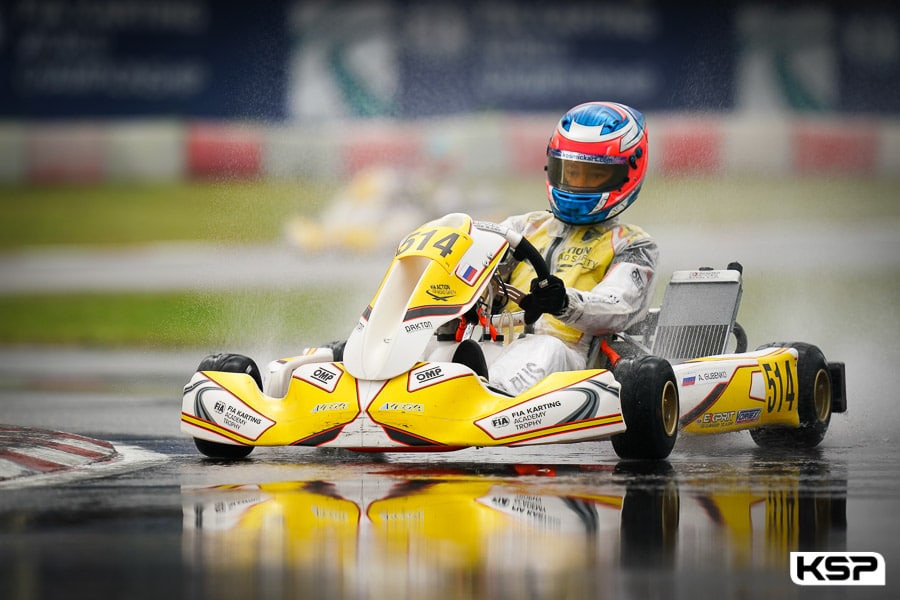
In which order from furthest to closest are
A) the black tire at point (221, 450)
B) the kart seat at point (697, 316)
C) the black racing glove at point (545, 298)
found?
1. the kart seat at point (697, 316)
2. the black tire at point (221, 450)
3. the black racing glove at point (545, 298)

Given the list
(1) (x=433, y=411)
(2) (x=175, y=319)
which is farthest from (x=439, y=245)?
(2) (x=175, y=319)

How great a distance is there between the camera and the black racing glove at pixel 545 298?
21.7 ft

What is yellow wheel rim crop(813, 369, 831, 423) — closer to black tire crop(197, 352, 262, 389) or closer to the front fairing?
the front fairing

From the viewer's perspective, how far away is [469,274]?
22.1 ft

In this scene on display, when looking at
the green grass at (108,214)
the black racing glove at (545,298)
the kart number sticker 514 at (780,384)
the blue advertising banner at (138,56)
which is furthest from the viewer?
the green grass at (108,214)

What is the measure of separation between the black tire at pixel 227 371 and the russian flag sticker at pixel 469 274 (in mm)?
1029

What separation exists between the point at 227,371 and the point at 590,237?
5.89 feet

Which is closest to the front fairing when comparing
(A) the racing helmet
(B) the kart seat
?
(A) the racing helmet

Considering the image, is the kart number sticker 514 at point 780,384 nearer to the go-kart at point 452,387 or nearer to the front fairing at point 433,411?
the go-kart at point 452,387

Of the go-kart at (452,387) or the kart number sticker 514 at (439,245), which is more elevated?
the kart number sticker 514 at (439,245)

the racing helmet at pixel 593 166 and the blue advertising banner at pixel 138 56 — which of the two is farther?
the blue advertising banner at pixel 138 56

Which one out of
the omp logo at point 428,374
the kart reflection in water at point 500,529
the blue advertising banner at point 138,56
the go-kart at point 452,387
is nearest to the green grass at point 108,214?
the blue advertising banner at point 138,56

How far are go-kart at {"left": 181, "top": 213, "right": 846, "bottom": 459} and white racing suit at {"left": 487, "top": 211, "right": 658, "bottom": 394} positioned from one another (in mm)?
138

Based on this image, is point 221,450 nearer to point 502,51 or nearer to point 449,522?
point 449,522
